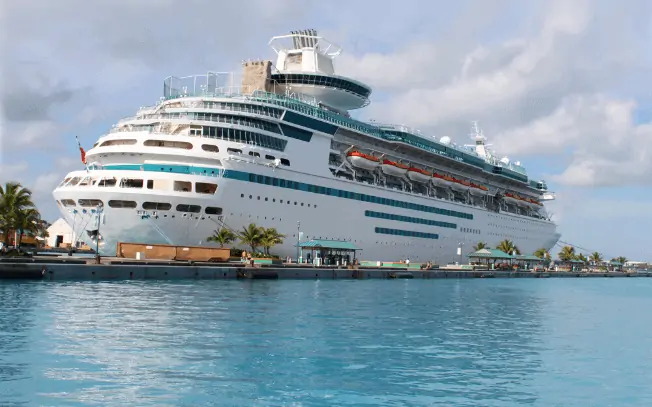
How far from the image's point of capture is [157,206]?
4653 cm

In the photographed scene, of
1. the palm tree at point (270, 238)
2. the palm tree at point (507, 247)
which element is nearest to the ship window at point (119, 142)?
the palm tree at point (270, 238)

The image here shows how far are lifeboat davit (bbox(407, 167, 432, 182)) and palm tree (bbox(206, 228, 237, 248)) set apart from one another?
28.1 meters

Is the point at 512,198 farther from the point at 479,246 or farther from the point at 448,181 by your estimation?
the point at 448,181

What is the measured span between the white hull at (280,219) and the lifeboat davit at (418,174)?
2.38 metres

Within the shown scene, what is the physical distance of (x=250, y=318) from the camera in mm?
25078

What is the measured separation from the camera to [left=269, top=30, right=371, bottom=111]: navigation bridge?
65.8 m

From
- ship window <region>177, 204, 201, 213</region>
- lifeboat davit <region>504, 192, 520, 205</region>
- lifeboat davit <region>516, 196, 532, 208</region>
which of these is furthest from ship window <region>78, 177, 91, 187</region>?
lifeboat davit <region>516, 196, 532, 208</region>

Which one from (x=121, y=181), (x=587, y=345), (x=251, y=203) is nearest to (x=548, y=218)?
(x=251, y=203)

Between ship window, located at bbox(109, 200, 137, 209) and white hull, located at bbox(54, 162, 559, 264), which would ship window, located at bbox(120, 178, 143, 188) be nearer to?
white hull, located at bbox(54, 162, 559, 264)

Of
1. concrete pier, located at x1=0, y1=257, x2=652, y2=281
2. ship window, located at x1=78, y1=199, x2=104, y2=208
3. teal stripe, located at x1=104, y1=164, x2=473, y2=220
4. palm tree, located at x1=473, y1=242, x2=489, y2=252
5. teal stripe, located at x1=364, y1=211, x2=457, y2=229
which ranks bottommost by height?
concrete pier, located at x1=0, y1=257, x2=652, y2=281

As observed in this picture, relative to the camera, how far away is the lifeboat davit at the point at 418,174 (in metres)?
72.7

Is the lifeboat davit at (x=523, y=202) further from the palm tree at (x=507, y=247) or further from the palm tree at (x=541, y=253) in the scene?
the palm tree at (x=507, y=247)

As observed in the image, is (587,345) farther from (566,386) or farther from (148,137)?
(148,137)

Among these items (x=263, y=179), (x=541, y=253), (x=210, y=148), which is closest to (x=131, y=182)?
(x=210, y=148)
